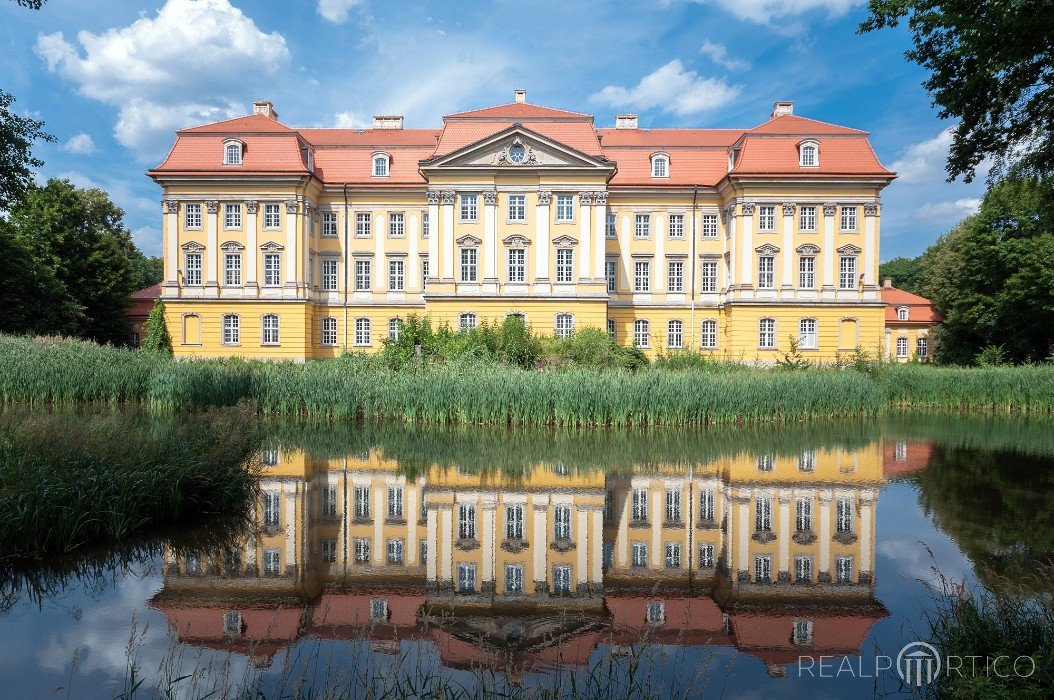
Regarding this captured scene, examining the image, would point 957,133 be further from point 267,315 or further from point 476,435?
point 267,315

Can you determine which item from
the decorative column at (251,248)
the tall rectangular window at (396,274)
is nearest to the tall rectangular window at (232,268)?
the decorative column at (251,248)

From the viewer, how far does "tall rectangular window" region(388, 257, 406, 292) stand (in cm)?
3269

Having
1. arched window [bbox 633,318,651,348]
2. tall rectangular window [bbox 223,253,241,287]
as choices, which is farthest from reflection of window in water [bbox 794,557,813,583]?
tall rectangular window [bbox 223,253,241,287]

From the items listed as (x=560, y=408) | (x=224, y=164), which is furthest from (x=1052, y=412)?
(x=224, y=164)

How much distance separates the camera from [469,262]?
28578mm

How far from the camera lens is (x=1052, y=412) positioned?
19922 millimetres

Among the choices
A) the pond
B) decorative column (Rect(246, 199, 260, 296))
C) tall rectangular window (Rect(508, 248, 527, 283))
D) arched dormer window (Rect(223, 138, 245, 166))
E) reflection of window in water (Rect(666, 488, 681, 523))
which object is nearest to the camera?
the pond

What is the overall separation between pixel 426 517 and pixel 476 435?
568 centimetres

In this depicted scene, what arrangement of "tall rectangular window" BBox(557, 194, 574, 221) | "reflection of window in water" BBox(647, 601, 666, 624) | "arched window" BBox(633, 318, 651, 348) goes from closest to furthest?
"reflection of window in water" BBox(647, 601, 666, 624) < "tall rectangular window" BBox(557, 194, 574, 221) < "arched window" BBox(633, 318, 651, 348)

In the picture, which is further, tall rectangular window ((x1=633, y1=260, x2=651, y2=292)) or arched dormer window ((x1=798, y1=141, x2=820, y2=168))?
tall rectangular window ((x1=633, y1=260, x2=651, y2=292))

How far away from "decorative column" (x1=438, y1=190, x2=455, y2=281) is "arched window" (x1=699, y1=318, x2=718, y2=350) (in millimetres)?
13647

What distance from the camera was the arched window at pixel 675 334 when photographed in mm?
31781

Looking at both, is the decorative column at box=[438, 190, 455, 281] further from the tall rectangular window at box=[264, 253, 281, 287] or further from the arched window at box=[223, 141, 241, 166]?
the arched window at box=[223, 141, 241, 166]

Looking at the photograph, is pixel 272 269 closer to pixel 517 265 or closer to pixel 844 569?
pixel 517 265
